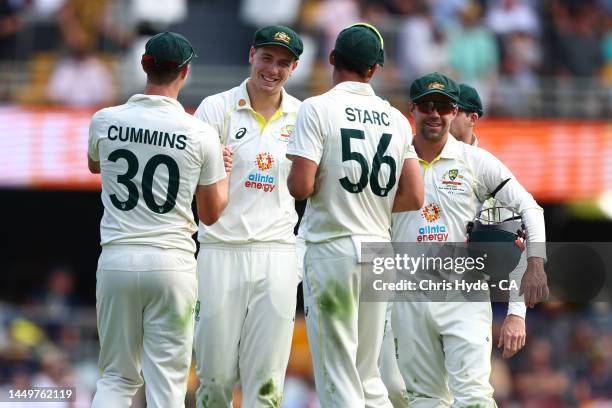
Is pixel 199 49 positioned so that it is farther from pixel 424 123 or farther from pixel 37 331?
pixel 424 123

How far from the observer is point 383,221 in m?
7.67

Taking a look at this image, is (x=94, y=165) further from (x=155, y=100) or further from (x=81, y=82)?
(x=81, y=82)

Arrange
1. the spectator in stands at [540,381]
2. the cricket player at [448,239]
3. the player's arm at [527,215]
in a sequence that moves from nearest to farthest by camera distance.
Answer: the player's arm at [527,215] < the cricket player at [448,239] < the spectator in stands at [540,381]

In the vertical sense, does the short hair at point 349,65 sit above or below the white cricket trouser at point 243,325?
above

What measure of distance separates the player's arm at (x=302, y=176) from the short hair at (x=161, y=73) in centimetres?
87

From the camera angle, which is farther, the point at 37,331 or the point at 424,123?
the point at 37,331

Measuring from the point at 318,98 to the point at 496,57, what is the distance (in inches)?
447

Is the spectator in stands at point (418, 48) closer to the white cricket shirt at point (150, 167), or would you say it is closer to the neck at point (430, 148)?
the neck at point (430, 148)

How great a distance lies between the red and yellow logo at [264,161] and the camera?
8141 mm

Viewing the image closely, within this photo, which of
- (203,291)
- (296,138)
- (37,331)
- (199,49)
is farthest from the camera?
(199,49)

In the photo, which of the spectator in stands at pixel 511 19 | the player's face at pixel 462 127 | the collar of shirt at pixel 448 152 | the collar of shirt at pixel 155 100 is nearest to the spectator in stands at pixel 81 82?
the spectator in stands at pixel 511 19

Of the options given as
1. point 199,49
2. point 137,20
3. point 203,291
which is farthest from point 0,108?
point 203,291

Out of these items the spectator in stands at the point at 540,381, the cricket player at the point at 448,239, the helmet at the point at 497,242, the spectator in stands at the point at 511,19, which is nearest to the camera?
the cricket player at the point at 448,239

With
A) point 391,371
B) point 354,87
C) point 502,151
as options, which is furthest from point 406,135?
point 502,151
